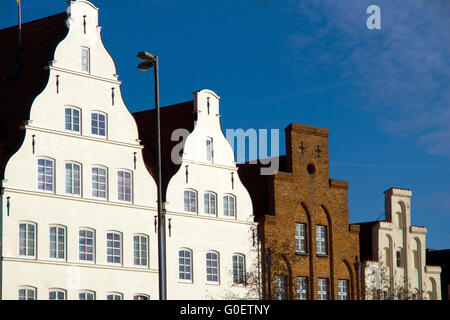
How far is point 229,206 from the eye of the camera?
50688 mm

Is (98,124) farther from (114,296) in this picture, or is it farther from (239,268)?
(239,268)

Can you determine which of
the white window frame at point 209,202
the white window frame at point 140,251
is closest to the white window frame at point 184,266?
the white window frame at point 140,251

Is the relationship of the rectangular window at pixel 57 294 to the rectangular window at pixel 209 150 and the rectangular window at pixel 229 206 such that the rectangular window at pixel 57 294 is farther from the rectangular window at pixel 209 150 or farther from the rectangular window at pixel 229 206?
the rectangular window at pixel 209 150

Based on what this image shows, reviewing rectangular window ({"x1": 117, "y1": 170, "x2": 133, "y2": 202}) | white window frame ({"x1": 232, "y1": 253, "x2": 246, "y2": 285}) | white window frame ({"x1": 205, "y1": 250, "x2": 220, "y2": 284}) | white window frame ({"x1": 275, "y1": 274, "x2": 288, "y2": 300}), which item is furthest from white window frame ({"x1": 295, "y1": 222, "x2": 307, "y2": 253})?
rectangular window ({"x1": 117, "y1": 170, "x2": 133, "y2": 202})

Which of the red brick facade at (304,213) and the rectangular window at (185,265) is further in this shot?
the red brick facade at (304,213)

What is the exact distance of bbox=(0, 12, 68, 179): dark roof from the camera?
43844 millimetres

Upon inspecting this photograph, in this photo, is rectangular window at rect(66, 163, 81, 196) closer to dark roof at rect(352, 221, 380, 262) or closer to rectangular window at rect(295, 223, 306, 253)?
rectangular window at rect(295, 223, 306, 253)

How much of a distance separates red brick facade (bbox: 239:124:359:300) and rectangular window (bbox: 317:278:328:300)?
0.27 m

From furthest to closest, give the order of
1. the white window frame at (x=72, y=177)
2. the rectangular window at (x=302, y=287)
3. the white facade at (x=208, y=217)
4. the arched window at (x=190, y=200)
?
the rectangular window at (x=302, y=287), the arched window at (x=190, y=200), the white facade at (x=208, y=217), the white window frame at (x=72, y=177)

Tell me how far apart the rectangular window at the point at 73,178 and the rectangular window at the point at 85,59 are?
489 cm

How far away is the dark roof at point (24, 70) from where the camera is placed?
4384 cm

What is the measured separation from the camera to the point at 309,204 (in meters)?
55.3

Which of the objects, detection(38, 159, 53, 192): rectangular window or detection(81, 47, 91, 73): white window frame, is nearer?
detection(38, 159, 53, 192): rectangular window

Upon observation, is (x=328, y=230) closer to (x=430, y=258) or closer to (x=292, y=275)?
(x=292, y=275)
